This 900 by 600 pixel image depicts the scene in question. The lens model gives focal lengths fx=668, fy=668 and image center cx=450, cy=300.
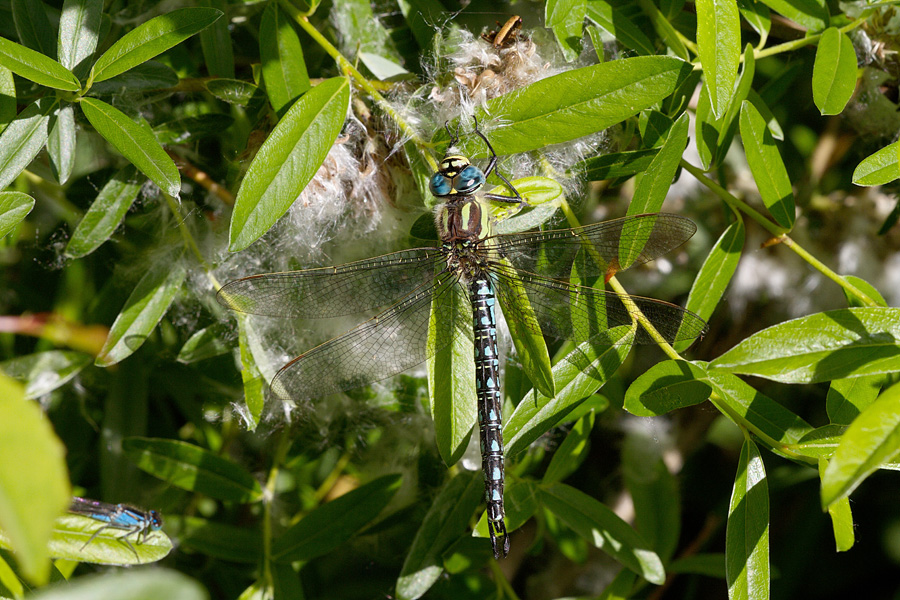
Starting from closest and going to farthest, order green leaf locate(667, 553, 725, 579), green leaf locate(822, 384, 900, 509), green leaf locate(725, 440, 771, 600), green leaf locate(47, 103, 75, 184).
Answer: green leaf locate(822, 384, 900, 509), green leaf locate(725, 440, 771, 600), green leaf locate(47, 103, 75, 184), green leaf locate(667, 553, 725, 579)

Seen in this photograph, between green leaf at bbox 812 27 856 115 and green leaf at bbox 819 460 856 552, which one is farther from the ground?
green leaf at bbox 812 27 856 115

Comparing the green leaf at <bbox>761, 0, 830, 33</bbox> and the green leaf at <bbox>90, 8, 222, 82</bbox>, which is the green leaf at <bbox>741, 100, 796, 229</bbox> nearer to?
the green leaf at <bbox>761, 0, 830, 33</bbox>

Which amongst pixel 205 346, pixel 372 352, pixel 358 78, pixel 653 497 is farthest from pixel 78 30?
pixel 653 497

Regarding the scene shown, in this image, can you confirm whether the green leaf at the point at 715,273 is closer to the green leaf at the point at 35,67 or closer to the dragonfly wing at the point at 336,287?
the dragonfly wing at the point at 336,287

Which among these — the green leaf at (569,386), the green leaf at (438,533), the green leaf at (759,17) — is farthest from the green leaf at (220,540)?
the green leaf at (759,17)

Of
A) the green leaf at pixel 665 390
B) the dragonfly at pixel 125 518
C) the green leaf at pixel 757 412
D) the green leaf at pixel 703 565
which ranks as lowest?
the green leaf at pixel 703 565

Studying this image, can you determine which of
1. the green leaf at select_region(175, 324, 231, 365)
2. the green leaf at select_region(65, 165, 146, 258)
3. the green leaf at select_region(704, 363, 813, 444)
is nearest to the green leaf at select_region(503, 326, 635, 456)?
the green leaf at select_region(704, 363, 813, 444)

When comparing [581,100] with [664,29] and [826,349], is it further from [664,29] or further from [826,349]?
[826,349]

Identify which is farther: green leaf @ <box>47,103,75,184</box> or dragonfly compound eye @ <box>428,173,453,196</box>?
dragonfly compound eye @ <box>428,173,453,196</box>
